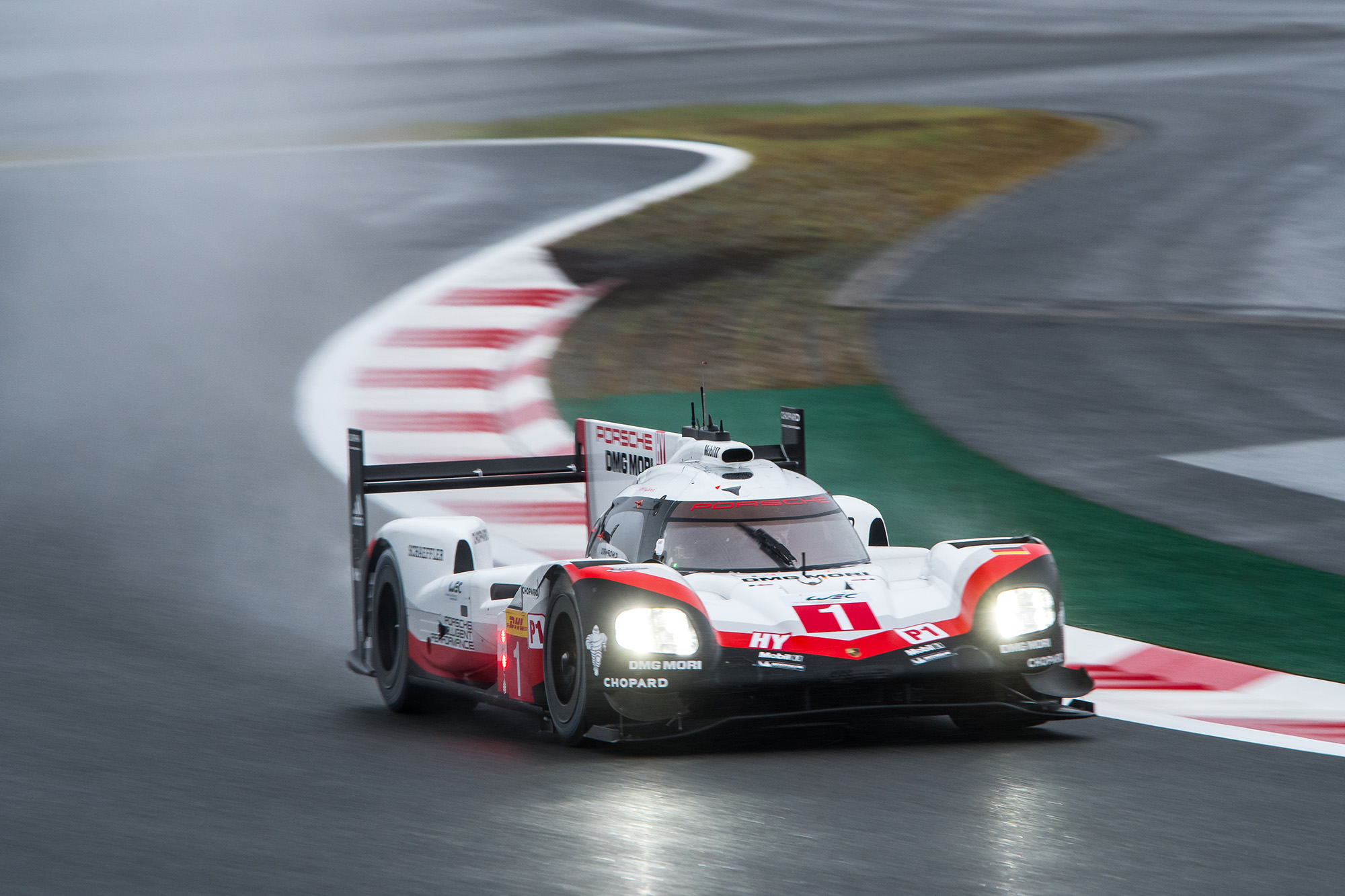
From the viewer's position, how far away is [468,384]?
14023mm

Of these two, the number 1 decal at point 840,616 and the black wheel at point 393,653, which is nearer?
the number 1 decal at point 840,616

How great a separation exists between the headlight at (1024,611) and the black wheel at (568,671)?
1545mm

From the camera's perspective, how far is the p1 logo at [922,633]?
22.2 ft

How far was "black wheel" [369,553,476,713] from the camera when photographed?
8.17 m

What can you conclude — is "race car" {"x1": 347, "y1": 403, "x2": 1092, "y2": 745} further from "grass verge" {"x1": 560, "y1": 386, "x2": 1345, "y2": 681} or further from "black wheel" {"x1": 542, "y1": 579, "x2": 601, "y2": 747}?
"grass verge" {"x1": 560, "y1": 386, "x2": 1345, "y2": 681}

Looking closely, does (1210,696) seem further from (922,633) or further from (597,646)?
(597,646)

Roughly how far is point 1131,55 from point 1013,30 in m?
4.31

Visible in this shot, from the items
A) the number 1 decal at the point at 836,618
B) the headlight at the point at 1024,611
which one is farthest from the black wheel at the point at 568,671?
the headlight at the point at 1024,611

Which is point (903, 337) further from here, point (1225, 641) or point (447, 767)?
point (447, 767)

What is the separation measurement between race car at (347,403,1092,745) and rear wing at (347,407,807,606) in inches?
18.9

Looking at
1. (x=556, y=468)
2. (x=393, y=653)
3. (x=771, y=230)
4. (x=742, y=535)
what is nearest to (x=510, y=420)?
(x=556, y=468)

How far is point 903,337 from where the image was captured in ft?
50.1

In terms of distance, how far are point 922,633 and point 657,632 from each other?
986mm

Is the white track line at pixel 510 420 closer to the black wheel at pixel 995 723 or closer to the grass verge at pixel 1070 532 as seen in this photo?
the grass verge at pixel 1070 532
